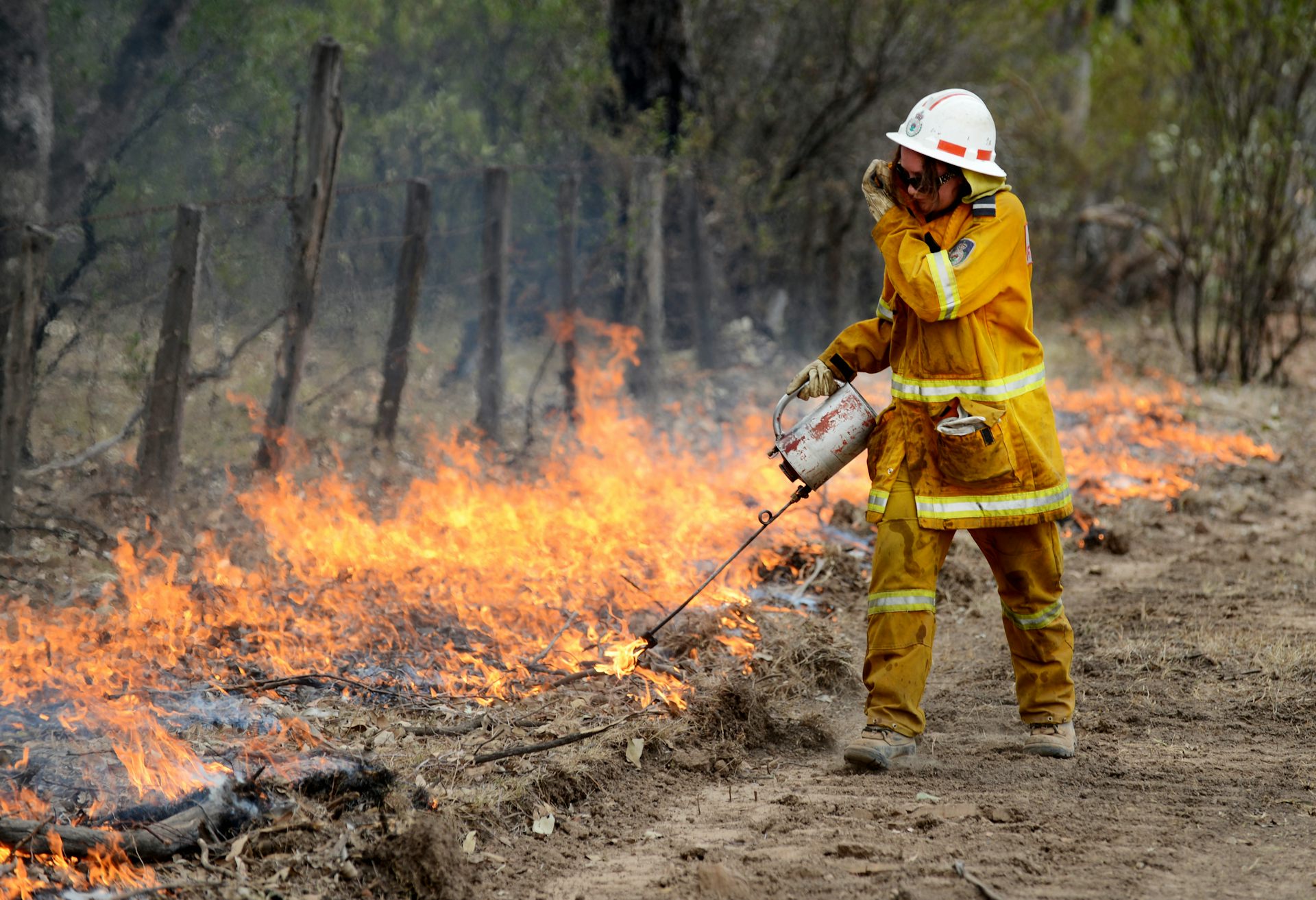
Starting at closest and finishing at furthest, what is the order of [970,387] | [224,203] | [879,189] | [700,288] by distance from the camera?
[970,387]
[879,189]
[224,203]
[700,288]

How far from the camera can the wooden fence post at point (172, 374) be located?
600 cm

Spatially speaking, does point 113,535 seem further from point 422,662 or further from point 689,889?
point 689,889

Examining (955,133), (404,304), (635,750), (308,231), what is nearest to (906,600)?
(635,750)

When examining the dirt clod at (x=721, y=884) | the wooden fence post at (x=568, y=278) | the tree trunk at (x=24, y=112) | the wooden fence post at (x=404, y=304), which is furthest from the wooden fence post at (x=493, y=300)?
the dirt clod at (x=721, y=884)

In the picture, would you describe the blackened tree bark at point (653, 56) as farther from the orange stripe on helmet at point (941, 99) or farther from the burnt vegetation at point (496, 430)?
the orange stripe on helmet at point (941, 99)

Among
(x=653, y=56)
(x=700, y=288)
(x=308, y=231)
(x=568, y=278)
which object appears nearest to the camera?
(x=308, y=231)

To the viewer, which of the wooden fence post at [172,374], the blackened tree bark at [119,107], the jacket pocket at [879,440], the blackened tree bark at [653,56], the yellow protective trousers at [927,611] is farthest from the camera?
the blackened tree bark at [653,56]

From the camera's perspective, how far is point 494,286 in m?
8.06

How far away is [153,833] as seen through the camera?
295 centimetres

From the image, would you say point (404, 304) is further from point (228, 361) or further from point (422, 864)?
point (422, 864)

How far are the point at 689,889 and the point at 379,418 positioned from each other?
5.03 m

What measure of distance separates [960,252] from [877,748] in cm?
163

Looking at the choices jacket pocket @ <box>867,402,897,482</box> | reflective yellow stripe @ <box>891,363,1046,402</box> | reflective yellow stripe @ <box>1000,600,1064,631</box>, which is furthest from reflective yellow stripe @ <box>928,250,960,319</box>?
reflective yellow stripe @ <box>1000,600,1064,631</box>

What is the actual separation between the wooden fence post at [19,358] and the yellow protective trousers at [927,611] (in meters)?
3.94
